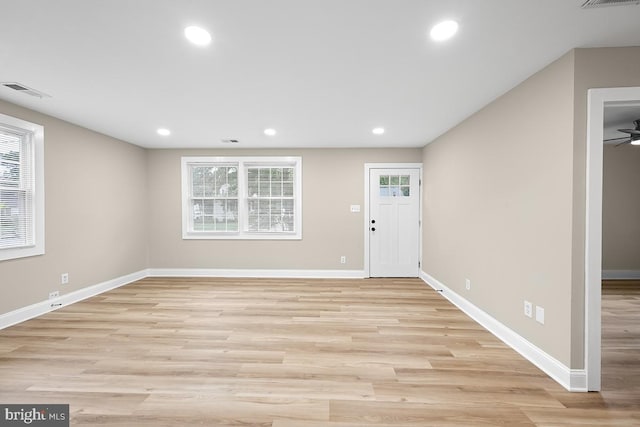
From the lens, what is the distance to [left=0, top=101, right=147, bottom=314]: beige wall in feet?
11.5

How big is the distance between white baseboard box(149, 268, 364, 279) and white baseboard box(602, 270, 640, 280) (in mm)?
4633

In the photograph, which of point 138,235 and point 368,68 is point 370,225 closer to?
point 368,68

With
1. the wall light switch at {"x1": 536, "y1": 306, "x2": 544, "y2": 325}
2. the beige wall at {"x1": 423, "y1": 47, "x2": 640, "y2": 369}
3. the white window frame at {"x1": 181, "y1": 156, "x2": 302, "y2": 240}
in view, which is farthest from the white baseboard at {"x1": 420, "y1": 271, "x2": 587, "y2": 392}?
the white window frame at {"x1": 181, "y1": 156, "x2": 302, "y2": 240}

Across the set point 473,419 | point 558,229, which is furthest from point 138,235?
point 558,229

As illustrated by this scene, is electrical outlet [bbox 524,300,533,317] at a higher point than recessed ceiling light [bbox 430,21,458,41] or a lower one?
lower

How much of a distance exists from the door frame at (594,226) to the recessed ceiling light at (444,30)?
110cm

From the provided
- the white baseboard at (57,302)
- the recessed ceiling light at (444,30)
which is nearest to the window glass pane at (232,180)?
the white baseboard at (57,302)

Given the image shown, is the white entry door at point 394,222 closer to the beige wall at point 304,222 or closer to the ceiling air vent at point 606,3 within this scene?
the beige wall at point 304,222

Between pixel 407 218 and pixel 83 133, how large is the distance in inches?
212

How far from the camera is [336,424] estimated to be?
5.78 feet

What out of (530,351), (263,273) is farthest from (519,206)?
(263,273)

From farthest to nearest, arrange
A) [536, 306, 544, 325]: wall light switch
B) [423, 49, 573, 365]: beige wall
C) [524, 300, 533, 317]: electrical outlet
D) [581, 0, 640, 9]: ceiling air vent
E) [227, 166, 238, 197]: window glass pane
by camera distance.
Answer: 1. [227, 166, 238, 197]: window glass pane
2. [524, 300, 533, 317]: electrical outlet
3. [536, 306, 544, 325]: wall light switch
4. [423, 49, 573, 365]: beige wall
5. [581, 0, 640, 9]: ceiling air vent

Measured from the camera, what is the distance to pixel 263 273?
5625 mm

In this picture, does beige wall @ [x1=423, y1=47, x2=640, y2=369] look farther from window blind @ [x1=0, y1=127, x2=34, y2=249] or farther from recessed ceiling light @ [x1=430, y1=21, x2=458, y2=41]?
window blind @ [x1=0, y1=127, x2=34, y2=249]
